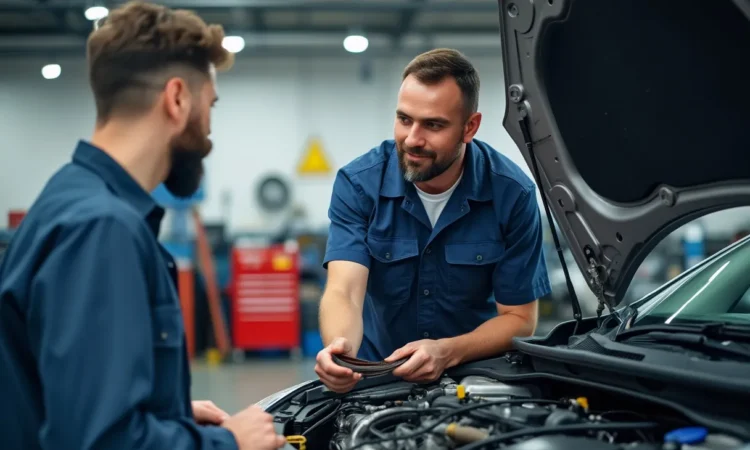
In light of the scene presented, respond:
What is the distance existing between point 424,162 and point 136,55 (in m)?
1.06

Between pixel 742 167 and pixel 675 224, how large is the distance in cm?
21

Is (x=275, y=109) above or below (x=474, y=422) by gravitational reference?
above

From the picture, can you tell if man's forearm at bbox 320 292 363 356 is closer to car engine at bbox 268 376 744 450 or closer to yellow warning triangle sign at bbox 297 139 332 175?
car engine at bbox 268 376 744 450

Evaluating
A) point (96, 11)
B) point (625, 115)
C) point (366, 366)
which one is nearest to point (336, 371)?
point (366, 366)

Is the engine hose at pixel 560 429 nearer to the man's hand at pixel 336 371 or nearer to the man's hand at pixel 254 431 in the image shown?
the man's hand at pixel 254 431

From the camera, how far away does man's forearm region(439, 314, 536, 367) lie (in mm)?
2037

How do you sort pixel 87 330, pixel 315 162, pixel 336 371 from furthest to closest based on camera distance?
1. pixel 315 162
2. pixel 336 371
3. pixel 87 330

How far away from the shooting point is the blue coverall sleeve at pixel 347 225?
7.63 feet

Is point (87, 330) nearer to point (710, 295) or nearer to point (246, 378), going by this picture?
point (710, 295)

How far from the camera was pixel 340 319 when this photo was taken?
2.20 meters

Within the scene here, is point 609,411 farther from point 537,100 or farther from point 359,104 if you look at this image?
point 359,104

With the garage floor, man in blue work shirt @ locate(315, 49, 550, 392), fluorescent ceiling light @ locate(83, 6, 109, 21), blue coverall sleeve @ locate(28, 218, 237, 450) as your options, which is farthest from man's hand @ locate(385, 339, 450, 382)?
fluorescent ceiling light @ locate(83, 6, 109, 21)

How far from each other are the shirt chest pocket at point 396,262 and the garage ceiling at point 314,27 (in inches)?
220

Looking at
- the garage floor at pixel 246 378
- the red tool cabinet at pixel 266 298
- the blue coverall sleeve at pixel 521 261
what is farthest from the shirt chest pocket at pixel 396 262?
the red tool cabinet at pixel 266 298
